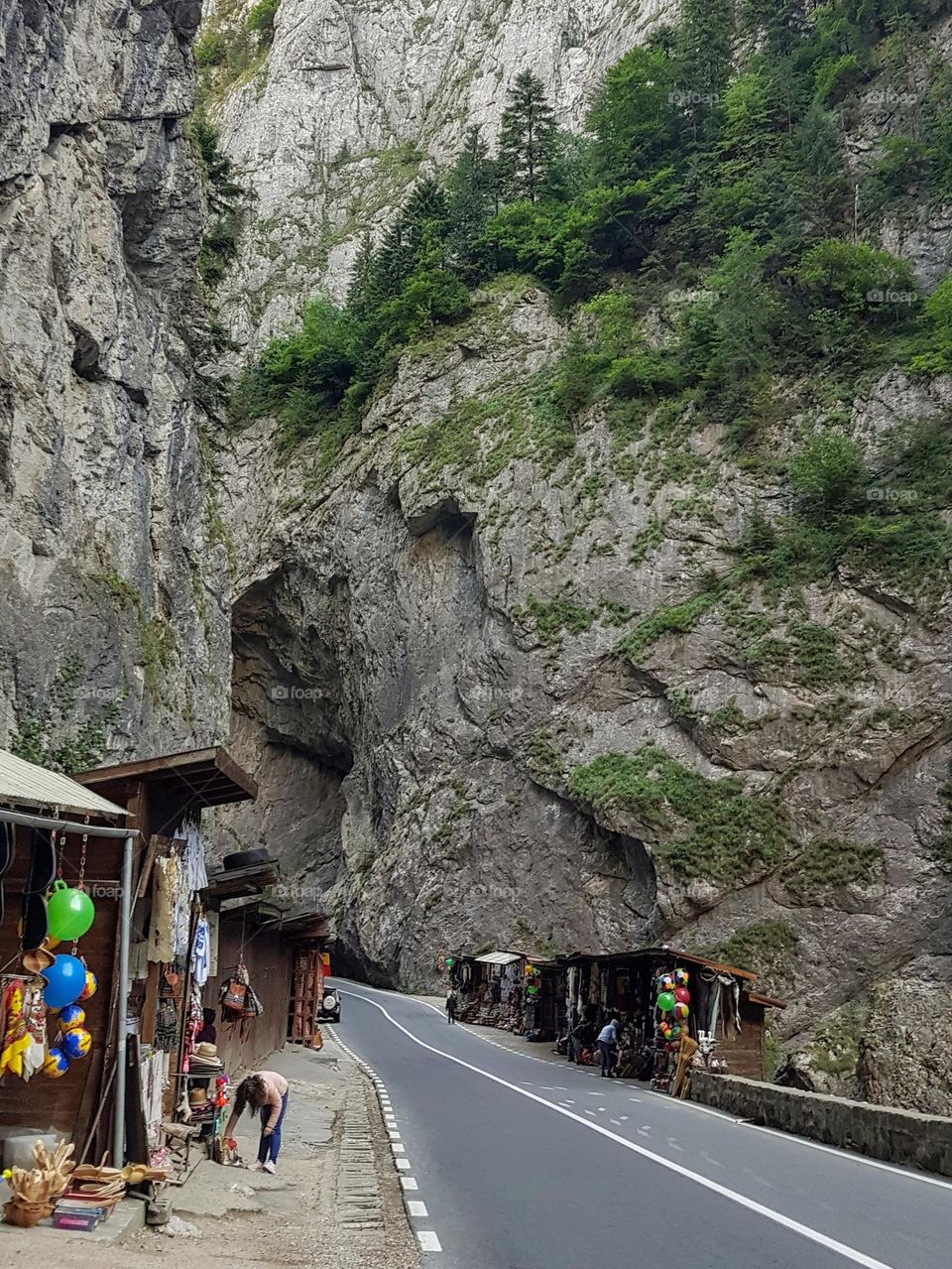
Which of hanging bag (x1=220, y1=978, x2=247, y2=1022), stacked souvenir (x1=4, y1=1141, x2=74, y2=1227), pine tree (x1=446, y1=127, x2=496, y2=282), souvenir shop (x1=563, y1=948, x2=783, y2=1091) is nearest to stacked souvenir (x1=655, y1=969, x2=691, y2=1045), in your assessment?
A: souvenir shop (x1=563, y1=948, x2=783, y2=1091)

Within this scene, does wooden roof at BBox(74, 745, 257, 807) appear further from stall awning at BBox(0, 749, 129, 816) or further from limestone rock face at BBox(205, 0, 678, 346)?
limestone rock face at BBox(205, 0, 678, 346)

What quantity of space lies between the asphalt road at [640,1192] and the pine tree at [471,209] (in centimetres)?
4410

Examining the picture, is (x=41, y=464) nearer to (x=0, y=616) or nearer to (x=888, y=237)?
(x=0, y=616)

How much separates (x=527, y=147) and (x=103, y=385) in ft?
124

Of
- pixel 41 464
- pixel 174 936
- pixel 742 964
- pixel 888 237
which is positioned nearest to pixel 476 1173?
pixel 174 936

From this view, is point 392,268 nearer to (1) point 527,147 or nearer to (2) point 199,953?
(1) point 527,147

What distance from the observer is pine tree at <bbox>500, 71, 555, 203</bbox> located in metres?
54.8

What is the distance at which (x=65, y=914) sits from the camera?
7.52 meters

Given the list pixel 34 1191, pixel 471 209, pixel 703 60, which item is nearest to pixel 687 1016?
pixel 34 1191

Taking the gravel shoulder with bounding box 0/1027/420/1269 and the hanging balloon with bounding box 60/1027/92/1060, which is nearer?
the gravel shoulder with bounding box 0/1027/420/1269

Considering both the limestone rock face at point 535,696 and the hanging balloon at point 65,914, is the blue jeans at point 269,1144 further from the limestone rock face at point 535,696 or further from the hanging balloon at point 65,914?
the limestone rock face at point 535,696

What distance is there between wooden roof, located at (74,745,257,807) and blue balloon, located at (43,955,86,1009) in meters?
2.57

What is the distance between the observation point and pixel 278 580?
5222 centimetres

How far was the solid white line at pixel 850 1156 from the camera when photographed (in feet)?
33.6
